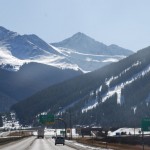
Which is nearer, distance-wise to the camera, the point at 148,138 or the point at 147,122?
the point at 147,122

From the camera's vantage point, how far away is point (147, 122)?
2293 inches

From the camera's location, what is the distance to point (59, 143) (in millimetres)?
121812

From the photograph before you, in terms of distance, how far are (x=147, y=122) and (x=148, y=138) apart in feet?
335

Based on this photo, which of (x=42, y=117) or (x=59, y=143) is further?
(x=42, y=117)

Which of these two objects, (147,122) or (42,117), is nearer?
(147,122)

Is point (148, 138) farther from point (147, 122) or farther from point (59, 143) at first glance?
point (147, 122)

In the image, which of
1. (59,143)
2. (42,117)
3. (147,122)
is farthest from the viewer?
(42,117)

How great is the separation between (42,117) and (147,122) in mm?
98553

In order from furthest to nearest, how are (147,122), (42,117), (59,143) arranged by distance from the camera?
(42,117)
(59,143)
(147,122)

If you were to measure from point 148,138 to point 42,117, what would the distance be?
105 ft

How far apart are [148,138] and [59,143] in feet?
147

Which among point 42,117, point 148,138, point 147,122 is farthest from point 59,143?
point 147,122

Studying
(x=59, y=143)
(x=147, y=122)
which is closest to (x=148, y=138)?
(x=59, y=143)

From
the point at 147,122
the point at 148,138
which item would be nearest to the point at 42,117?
the point at 148,138
